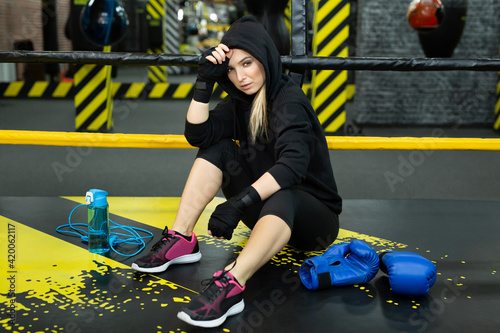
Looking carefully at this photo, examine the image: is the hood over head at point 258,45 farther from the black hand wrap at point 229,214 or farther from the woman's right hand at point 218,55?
the black hand wrap at point 229,214

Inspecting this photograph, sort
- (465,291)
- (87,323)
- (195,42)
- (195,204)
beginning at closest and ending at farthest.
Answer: (87,323)
(465,291)
(195,204)
(195,42)

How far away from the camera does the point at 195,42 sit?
12.6 m

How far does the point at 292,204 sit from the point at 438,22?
9.49ft

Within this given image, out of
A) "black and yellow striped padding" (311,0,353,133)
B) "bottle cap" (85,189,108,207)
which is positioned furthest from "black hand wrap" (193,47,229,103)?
"black and yellow striped padding" (311,0,353,133)

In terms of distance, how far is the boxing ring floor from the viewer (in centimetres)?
131

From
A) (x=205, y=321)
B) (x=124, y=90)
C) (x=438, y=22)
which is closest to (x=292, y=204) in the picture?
(x=205, y=321)

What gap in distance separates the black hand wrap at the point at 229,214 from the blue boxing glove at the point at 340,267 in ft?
0.89

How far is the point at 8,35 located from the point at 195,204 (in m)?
6.65

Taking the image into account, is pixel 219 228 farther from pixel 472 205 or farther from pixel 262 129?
pixel 472 205

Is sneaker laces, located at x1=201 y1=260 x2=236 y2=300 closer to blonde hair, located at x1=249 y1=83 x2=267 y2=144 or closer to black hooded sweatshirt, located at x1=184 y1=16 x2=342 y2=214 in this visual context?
black hooded sweatshirt, located at x1=184 y1=16 x2=342 y2=214

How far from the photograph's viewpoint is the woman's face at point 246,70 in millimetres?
1535

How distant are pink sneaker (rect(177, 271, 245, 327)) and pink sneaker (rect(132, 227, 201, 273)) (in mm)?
276

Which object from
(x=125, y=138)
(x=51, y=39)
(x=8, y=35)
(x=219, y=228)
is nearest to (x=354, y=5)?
(x=51, y=39)

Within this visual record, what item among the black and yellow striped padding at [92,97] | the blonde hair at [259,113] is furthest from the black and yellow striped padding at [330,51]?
the blonde hair at [259,113]
